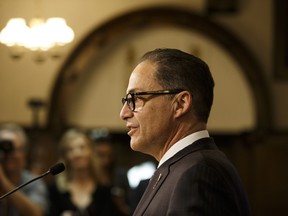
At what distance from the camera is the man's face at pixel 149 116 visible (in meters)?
2.15

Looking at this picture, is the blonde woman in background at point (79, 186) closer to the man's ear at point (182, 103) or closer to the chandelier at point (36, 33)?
the man's ear at point (182, 103)

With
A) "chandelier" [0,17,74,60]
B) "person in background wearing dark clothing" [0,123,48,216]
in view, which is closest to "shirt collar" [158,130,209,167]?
"person in background wearing dark clothing" [0,123,48,216]

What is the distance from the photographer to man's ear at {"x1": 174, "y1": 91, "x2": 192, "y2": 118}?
213cm

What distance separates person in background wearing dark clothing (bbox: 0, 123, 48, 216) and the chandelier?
3.38 meters

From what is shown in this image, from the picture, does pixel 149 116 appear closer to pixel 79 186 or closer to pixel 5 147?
pixel 5 147

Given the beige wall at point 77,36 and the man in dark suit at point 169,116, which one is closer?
the man in dark suit at point 169,116

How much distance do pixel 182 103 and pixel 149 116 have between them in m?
0.10

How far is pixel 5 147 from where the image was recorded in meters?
3.86

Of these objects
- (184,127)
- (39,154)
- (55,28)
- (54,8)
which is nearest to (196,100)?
(184,127)

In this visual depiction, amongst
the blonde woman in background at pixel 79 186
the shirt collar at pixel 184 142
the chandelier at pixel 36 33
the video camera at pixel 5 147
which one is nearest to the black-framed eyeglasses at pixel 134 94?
the shirt collar at pixel 184 142

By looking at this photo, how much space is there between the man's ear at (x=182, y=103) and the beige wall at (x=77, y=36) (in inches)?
243

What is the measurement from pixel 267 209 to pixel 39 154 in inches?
96.7

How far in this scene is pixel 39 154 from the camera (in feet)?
25.8

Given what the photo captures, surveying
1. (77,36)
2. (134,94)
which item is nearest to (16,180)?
(134,94)
